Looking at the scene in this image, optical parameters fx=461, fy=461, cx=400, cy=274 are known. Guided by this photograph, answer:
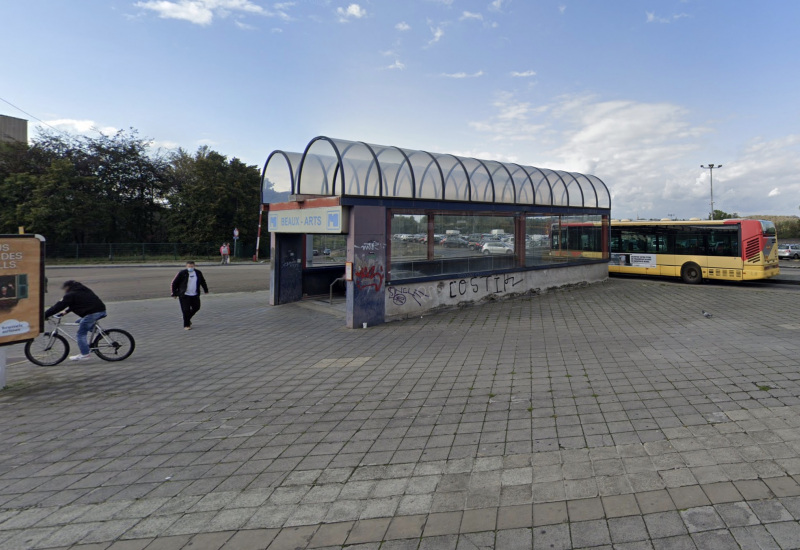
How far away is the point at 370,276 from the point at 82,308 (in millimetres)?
5203

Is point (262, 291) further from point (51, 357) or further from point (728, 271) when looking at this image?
point (728, 271)

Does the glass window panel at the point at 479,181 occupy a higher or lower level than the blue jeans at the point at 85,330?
higher

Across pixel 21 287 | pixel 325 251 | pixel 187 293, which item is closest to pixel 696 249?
pixel 325 251

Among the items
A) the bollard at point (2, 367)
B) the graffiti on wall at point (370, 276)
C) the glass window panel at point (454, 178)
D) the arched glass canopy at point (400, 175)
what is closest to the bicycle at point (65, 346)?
the bollard at point (2, 367)

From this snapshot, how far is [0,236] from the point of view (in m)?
6.17

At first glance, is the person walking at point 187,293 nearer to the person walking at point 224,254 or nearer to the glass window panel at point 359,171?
the glass window panel at point 359,171

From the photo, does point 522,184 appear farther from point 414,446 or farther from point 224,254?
point 224,254

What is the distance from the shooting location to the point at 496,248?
13188mm

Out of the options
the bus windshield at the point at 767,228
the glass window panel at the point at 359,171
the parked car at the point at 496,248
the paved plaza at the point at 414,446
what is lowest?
the paved plaza at the point at 414,446

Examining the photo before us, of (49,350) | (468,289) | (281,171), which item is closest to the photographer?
(49,350)

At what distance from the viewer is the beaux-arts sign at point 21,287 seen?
625 cm

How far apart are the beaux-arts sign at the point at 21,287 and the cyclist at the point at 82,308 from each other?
0.62m

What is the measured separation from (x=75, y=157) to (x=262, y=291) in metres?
28.3

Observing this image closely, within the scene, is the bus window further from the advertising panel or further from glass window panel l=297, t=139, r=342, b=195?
glass window panel l=297, t=139, r=342, b=195
